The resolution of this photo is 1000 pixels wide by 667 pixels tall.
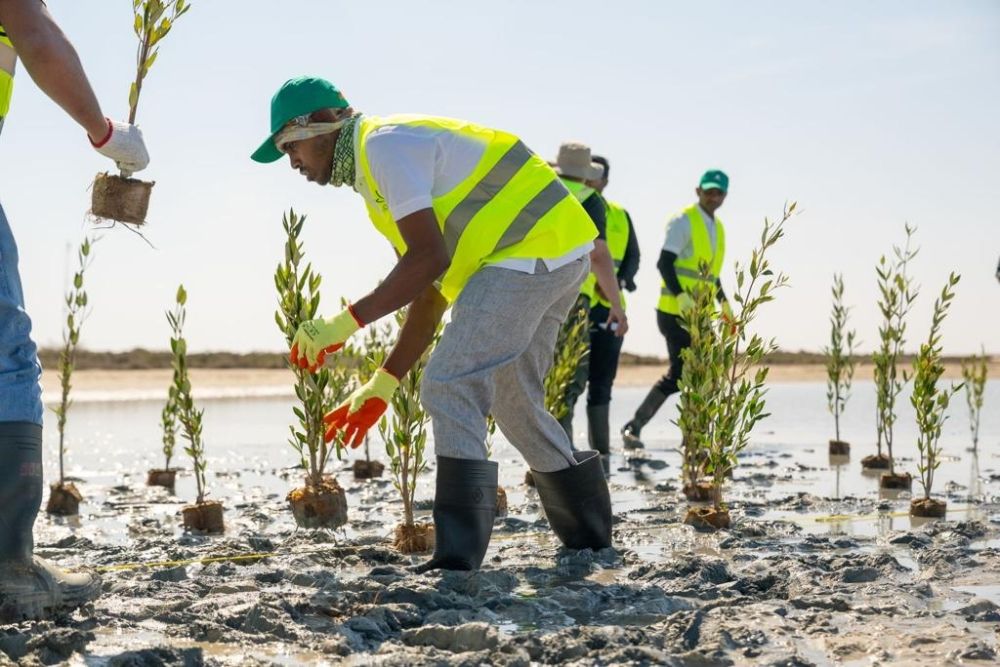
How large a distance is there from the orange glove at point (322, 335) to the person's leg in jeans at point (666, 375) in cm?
586

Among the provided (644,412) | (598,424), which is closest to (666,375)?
(644,412)

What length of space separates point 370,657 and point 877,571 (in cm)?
217

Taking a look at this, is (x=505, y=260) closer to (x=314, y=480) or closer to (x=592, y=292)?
(x=314, y=480)

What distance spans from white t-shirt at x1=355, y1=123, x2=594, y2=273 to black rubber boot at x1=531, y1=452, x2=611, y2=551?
36.8 inches

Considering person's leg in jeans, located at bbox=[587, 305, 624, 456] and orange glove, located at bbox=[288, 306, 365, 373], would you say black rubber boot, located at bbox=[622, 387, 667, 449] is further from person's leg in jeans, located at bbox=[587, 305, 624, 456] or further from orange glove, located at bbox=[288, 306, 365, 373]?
orange glove, located at bbox=[288, 306, 365, 373]

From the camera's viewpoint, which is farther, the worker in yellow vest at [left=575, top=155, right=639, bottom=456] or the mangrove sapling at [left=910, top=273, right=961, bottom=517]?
the worker in yellow vest at [left=575, top=155, right=639, bottom=456]

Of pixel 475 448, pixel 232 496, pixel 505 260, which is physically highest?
pixel 505 260

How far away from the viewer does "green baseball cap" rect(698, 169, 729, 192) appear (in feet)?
34.2

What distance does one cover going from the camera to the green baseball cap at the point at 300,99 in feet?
14.9

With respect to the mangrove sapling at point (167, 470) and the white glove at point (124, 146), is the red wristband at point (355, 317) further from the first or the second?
the mangrove sapling at point (167, 470)

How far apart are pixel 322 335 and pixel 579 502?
1364 mm

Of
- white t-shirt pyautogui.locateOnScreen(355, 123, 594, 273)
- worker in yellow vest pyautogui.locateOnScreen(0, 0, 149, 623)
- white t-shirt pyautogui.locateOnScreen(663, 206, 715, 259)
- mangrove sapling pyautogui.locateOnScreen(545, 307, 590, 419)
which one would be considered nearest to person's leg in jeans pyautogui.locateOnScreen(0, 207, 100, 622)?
worker in yellow vest pyautogui.locateOnScreen(0, 0, 149, 623)

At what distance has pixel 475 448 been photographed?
464 centimetres

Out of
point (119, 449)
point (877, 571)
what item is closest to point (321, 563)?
point (877, 571)
